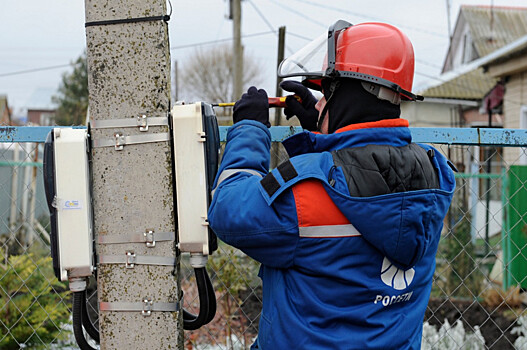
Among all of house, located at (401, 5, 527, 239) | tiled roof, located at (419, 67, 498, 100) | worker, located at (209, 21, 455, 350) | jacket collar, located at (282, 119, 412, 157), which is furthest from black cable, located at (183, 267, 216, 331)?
tiled roof, located at (419, 67, 498, 100)

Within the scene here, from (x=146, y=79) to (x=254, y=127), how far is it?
0.41m

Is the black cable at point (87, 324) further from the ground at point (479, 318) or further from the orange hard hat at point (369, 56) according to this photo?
the ground at point (479, 318)

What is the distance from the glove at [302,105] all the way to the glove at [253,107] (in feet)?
0.46

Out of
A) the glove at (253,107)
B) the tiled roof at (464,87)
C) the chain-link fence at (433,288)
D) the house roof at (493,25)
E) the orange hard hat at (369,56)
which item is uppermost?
the house roof at (493,25)

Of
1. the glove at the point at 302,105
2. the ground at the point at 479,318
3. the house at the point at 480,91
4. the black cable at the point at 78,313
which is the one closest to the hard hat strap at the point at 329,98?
the glove at the point at 302,105

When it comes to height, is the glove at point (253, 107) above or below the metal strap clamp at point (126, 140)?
above

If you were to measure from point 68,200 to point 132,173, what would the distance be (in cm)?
23

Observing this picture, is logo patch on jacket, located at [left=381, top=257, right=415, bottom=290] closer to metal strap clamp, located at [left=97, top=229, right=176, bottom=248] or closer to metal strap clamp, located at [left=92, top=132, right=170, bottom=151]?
metal strap clamp, located at [left=97, top=229, right=176, bottom=248]

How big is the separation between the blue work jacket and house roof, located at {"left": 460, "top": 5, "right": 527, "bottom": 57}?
2249 cm

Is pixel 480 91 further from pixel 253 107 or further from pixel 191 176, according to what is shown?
pixel 191 176

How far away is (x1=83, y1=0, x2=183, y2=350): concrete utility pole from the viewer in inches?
72.2

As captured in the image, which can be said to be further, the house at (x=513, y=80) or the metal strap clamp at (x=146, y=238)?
the house at (x=513, y=80)

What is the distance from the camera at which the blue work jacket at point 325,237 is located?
1.64m

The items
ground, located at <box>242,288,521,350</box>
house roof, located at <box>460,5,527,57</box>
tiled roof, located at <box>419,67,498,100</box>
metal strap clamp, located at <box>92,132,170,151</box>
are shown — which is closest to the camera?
metal strap clamp, located at <box>92,132,170,151</box>
